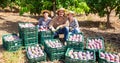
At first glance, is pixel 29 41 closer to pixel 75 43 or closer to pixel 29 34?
pixel 29 34

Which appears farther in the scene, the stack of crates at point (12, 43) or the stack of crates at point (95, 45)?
the stack of crates at point (12, 43)

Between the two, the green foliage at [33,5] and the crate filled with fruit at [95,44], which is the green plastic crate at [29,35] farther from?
the green foliage at [33,5]

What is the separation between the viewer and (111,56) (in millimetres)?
7629

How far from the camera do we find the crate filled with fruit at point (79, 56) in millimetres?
7488

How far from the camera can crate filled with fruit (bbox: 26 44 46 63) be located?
775 cm

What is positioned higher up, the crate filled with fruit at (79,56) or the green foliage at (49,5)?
the green foliage at (49,5)

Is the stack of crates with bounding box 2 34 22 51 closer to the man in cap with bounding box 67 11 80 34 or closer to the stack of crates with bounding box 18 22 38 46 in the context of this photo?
the stack of crates with bounding box 18 22 38 46

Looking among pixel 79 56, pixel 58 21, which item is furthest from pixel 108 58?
pixel 58 21

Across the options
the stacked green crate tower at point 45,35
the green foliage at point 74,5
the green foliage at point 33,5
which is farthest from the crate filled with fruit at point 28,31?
the green foliage at point 74,5

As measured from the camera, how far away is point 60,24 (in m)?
9.38

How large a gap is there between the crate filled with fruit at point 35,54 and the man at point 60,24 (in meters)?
1.11

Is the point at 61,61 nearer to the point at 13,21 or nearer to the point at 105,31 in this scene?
the point at 105,31

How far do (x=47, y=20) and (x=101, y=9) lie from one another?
201 inches

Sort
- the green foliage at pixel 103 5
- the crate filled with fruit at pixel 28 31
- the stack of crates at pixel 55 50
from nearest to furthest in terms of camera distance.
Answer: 1. the stack of crates at pixel 55 50
2. the crate filled with fruit at pixel 28 31
3. the green foliage at pixel 103 5
